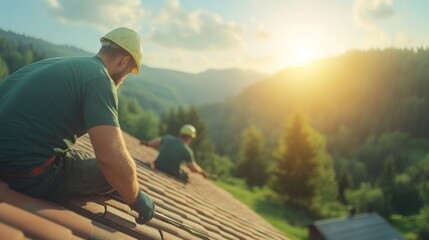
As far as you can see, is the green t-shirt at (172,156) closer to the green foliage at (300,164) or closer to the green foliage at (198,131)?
the green foliage at (300,164)

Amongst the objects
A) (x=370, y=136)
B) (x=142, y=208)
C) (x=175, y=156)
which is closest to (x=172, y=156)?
(x=175, y=156)

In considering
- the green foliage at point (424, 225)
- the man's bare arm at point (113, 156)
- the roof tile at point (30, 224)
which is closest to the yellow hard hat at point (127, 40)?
the man's bare arm at point (113, 156)

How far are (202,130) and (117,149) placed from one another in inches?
2244

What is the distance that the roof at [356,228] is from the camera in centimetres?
1948

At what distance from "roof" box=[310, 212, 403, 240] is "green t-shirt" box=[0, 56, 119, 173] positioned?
18.5 m

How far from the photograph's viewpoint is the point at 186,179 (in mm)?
7430

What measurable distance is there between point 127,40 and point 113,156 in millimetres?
887

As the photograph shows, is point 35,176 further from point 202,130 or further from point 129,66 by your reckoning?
point 202,130

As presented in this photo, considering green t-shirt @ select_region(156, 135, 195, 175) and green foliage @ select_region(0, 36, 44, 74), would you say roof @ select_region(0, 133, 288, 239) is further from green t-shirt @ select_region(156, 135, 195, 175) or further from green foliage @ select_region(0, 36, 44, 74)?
green foliage @ select_region(0, 36, 44, 74)

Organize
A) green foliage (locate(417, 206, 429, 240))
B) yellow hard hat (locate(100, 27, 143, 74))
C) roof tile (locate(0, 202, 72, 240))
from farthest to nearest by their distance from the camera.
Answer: green foliage (locate(417, 206, 429, 240))
yellow hard hat (locate(100, 27, 143, 74))
roof tile (locate(0, 202, 72, 240))

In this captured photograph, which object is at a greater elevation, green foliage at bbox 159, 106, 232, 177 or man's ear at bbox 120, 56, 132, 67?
man's ear at bbox 120, 56, 132, 67

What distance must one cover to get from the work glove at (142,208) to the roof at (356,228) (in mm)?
17790

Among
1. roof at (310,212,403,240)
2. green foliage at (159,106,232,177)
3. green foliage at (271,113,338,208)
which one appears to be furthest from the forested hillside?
roof at (310,212,403,240)

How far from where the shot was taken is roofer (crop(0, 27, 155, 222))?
2330 millimetres
